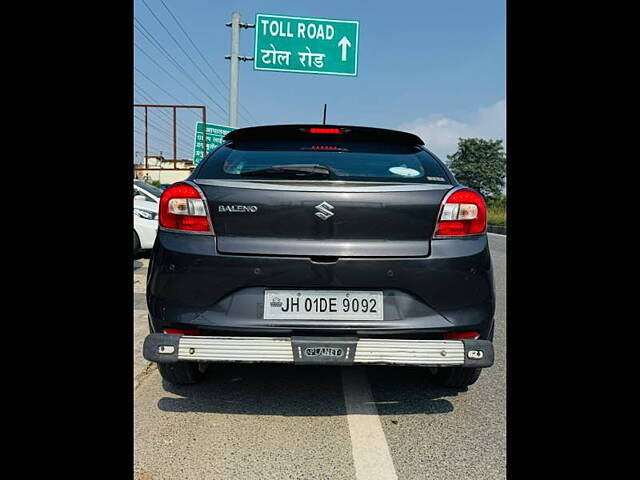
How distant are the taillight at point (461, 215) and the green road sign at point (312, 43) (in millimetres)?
8706

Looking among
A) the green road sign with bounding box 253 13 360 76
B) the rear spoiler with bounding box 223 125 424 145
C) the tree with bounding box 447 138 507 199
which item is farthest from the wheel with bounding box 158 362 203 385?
the tree with bounding box 447 138 507 199

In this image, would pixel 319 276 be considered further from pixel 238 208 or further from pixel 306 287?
pixel 238 208

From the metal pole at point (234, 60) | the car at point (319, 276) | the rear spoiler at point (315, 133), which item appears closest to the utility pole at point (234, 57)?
the metal pole at point (234, 60)

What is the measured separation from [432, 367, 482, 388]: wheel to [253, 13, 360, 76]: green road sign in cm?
880

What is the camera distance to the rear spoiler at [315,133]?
2.41m

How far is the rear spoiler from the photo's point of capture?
2.41 meters

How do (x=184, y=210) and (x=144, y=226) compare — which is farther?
(x=144, y=226)

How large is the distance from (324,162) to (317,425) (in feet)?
4.45

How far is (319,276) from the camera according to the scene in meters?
1.93

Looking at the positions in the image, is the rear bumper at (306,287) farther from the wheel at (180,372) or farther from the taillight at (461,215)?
the wheel at (180,372)

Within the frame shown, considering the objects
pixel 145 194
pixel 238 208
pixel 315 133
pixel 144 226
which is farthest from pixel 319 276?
pixel 145 194
